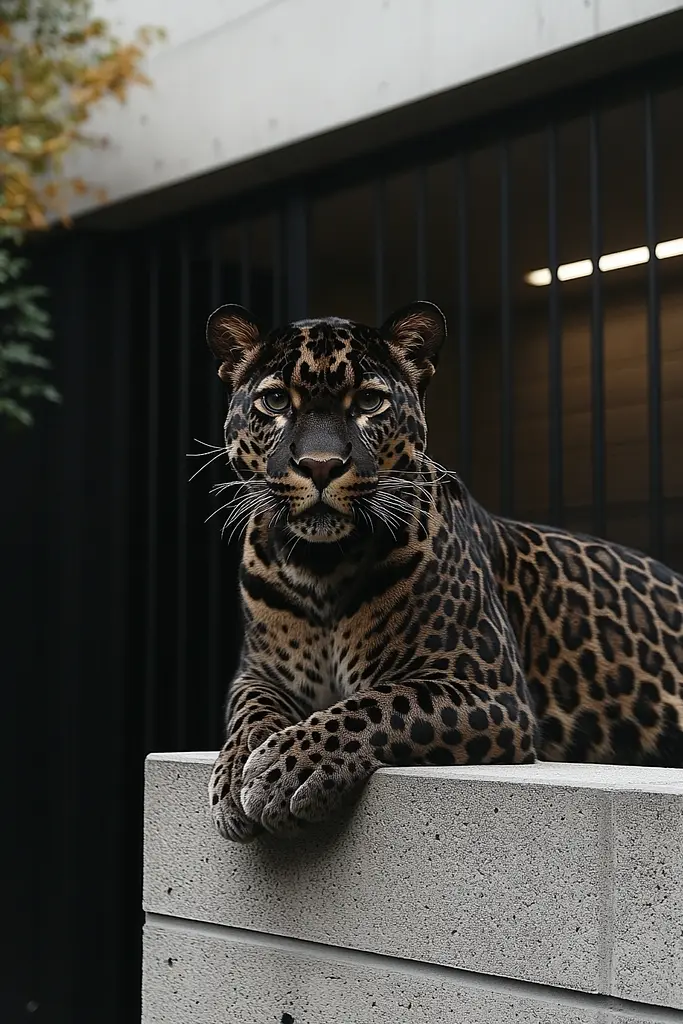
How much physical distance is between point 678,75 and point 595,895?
352 centimetres

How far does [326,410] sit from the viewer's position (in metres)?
3.21

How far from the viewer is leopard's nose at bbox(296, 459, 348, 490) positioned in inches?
122

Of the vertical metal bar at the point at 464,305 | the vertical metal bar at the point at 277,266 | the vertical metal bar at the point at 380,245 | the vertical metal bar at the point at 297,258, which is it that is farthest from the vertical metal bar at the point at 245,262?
the vertical metal bar at the point at 464,305

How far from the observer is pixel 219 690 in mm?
7148

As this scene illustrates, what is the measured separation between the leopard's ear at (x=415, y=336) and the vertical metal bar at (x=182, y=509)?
13.6 feet

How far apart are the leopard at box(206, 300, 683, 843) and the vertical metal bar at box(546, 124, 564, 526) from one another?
2.00 metres

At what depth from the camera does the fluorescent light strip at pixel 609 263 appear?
7371 millimetres

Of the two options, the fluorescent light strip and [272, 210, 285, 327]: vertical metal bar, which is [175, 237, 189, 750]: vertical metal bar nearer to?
[272, 210, 285, 327]: vertical metal bar

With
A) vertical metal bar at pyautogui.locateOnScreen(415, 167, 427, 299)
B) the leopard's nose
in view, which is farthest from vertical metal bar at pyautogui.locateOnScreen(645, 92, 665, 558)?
the leopard's nose

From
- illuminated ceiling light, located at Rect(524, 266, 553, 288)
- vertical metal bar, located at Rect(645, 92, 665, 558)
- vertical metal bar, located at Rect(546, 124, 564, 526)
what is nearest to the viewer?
vertical metal bar, located at Rect(645, 92, 665, 558)

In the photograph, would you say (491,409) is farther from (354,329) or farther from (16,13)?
(354,329)

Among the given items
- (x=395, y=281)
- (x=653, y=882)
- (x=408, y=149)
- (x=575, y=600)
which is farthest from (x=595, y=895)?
(x=395, y=281)

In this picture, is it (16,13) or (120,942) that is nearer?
(16,13)

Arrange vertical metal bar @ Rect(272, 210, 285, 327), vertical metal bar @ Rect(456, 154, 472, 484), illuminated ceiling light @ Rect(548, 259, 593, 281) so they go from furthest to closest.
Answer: illuminated ceiling light @ Rect(548, 259, 593, 281) → vertical metal bar @ Rect(272, 210, 285, 327) → vertical metal bar @ Rect(456, 154, 472, 484)
